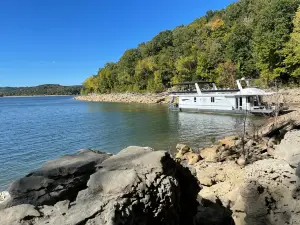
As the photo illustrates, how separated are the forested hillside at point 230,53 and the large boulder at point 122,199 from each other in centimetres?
3896

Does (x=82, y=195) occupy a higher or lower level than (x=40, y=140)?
higher

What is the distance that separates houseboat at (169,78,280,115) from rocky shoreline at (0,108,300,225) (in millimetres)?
24472

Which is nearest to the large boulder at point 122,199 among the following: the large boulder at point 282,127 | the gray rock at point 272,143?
the gray rock at point 272,143

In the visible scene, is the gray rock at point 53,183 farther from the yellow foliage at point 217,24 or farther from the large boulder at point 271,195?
the yellow foliage at point 217,24

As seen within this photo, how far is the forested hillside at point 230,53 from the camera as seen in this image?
1608 inches

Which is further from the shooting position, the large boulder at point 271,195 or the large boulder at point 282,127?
the large boulder at point 282,127

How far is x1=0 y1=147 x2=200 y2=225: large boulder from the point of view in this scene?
289 centimetres

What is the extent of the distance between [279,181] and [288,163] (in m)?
0.50

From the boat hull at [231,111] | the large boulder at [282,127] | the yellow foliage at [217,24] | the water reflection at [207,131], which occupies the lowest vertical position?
the water reflection at [207,131]

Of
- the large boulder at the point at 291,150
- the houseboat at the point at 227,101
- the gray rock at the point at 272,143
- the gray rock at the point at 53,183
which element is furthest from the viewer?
the houseboat at the point at 227,101

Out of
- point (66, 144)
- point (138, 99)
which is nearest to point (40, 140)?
point (66, 144)

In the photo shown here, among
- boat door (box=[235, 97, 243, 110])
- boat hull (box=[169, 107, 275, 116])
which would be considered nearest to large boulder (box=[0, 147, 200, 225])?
boat hull (box=[169, 107, 275, 116])

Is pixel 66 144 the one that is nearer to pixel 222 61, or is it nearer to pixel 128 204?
pixel 128 204

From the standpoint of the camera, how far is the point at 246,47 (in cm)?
5275
